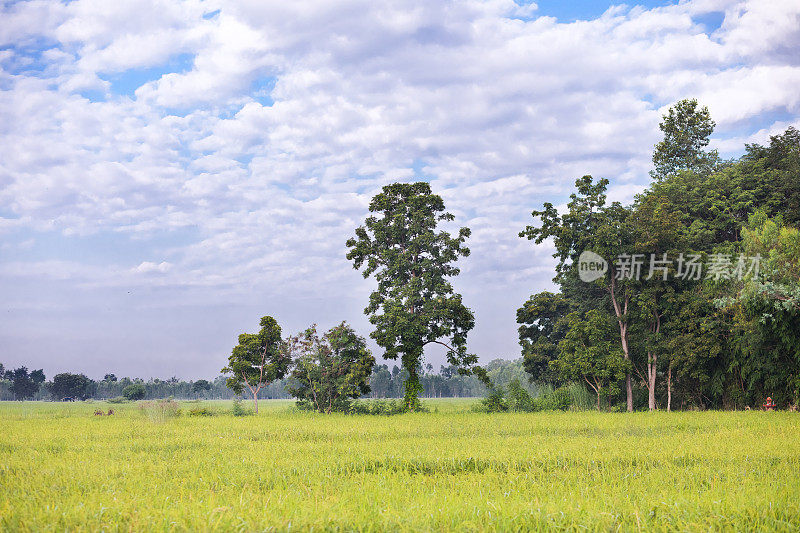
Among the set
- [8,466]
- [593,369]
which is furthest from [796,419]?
[8,466]

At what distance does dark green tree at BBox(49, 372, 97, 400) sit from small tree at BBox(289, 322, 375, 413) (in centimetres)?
6381

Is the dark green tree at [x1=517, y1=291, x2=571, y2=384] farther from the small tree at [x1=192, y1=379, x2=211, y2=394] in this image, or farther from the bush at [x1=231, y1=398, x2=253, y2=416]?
the small tree at [x1=192, y1=379, x2=211, y2=394]

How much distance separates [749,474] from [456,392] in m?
103

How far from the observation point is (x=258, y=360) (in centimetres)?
2806

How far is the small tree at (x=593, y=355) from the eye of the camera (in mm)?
25734

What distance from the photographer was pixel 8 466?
9.45m

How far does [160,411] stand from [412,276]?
42.8 ft

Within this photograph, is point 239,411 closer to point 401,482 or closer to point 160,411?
point 160,411

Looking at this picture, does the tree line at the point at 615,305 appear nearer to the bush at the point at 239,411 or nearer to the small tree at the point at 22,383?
the bush at the point at 239,411

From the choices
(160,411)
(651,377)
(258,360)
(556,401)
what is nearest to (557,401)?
(556,401)

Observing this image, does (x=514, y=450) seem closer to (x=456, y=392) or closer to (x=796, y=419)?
(x=796, y=419)

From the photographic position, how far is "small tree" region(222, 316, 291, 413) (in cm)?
2770

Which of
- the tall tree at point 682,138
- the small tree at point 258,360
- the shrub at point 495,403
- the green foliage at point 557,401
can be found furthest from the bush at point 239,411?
the tall tree at point 682,138

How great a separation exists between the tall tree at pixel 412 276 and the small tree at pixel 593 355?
4353mm
